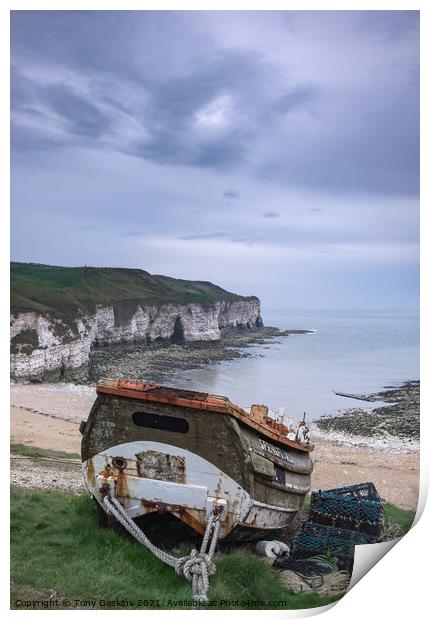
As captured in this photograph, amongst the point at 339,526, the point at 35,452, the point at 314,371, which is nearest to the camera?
the point at 339,526

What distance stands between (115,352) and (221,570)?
1069 cm

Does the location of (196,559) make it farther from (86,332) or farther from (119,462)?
(86,332)

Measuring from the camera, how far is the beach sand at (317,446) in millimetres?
9133

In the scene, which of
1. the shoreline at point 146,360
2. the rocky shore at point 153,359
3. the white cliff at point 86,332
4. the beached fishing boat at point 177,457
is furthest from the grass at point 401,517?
the white cliff at point 86,332

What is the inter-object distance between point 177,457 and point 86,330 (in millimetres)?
12980

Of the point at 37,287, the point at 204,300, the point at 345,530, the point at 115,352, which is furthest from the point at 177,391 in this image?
the point at 204,300

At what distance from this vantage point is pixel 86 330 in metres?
16.9

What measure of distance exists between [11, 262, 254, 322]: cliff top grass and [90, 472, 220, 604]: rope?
22.7ft

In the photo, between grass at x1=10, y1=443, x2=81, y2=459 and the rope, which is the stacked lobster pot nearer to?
the rope

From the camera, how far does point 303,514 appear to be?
22.0ft

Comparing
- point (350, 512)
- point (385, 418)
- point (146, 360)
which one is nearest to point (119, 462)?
point (350, 512)

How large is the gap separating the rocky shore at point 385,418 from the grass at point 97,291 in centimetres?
498

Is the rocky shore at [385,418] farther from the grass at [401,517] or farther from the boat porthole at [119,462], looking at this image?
the boat porthole at [119,462]
